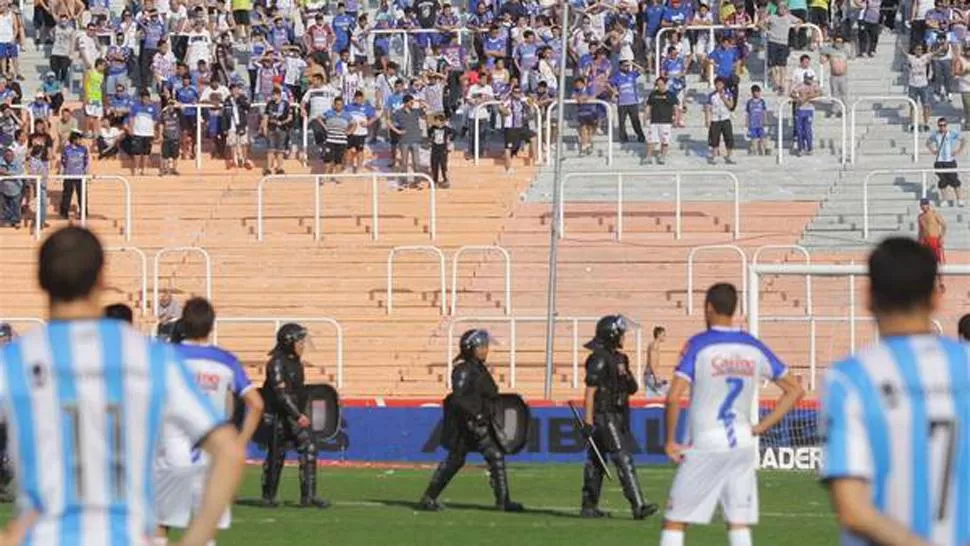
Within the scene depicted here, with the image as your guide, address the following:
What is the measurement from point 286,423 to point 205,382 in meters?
7.34

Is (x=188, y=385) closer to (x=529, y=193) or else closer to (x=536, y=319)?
(x=536, y=319)

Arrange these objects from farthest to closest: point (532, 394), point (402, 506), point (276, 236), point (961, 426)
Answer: point (276, 236)
point (532, 394)
point (402, 506)
point (961, 426)

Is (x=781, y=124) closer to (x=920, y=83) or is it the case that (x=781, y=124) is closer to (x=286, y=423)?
(x=920, y=83)

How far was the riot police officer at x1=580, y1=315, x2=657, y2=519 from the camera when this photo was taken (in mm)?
20281

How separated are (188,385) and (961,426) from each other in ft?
7.44

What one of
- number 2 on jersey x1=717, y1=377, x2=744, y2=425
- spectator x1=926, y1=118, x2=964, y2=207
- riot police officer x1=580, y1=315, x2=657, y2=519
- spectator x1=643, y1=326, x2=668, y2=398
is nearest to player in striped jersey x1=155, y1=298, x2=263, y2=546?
number 2 on jersey x1=717, y1=377, x2=744, y2=425

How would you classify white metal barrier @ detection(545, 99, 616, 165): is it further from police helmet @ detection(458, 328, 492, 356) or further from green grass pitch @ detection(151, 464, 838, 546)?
police helmet @ detection(458, 328, 492, 356)

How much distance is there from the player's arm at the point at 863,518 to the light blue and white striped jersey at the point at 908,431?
0.04 meters

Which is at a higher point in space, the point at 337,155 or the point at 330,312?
the point at 337,155

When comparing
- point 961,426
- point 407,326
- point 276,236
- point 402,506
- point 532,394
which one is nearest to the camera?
point 961,426

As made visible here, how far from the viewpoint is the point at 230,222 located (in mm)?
38562

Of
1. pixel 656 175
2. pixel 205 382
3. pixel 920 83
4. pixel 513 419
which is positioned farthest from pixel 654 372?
pixel 205 382

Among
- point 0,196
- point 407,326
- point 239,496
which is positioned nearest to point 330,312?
point 407,326

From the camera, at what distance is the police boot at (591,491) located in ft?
68.3
